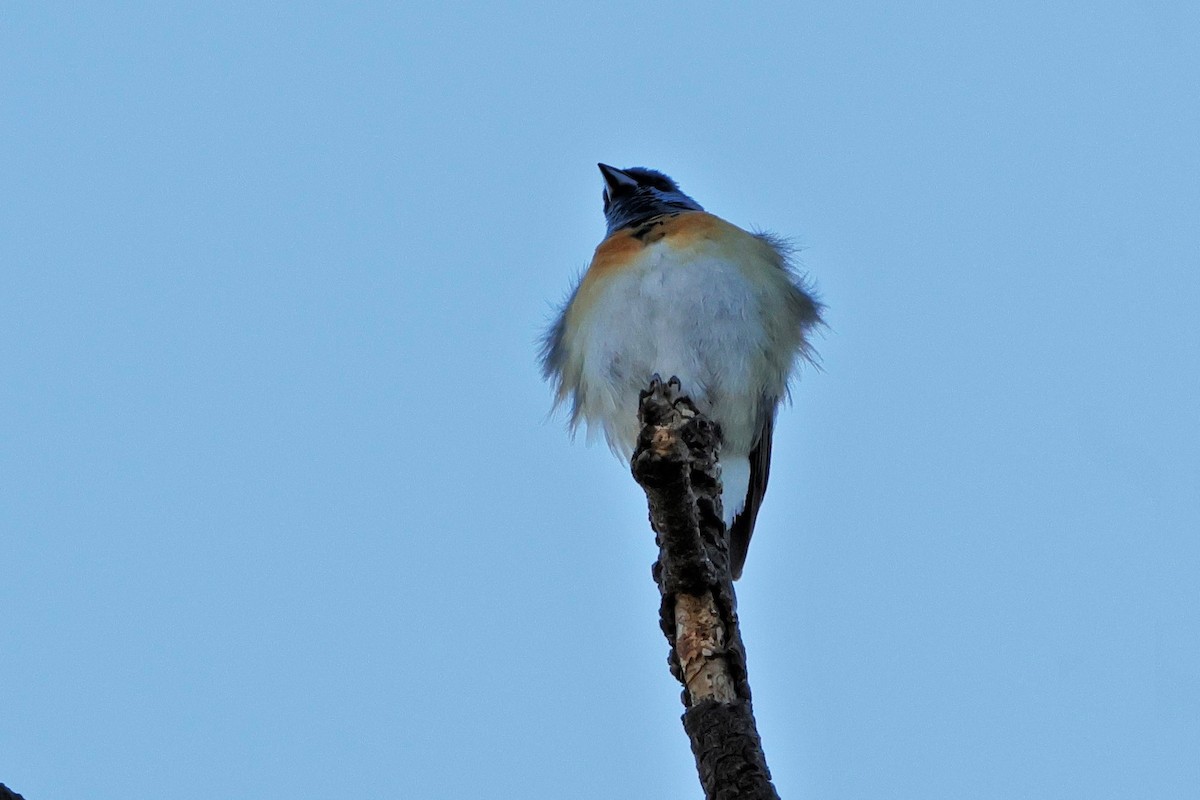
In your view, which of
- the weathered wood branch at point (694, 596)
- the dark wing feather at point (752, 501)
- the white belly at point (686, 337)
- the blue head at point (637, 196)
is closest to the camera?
the weathered wood branch at point (694, 596)

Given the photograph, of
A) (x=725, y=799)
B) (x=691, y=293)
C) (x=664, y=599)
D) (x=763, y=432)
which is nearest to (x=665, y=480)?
(x=664, y=599)

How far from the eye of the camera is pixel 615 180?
11.1 meters

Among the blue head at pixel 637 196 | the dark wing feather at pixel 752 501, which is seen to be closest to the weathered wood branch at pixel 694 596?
the dark wing feather at pixel 752 501

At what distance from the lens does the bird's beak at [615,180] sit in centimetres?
1103

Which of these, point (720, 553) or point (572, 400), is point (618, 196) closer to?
point (572, 400)

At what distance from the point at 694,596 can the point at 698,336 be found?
3.15m

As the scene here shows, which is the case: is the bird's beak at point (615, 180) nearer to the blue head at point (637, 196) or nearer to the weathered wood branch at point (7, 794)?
the blue head at point (637, 196)

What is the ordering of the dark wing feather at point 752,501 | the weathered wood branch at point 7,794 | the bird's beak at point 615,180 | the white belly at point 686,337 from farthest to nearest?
the bird's beak at point 615,180, the dark wing feather at point 752,501, the white belly at point 686,337, the weathered wood branch at point 7,794

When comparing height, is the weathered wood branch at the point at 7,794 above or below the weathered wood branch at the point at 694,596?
below

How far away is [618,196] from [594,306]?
7.71 feet

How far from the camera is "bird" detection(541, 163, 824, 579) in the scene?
8508mm

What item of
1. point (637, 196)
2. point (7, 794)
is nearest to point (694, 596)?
point (7, 794)

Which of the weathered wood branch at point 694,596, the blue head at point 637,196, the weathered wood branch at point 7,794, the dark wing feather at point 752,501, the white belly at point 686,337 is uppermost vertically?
the blue head at point 637,196

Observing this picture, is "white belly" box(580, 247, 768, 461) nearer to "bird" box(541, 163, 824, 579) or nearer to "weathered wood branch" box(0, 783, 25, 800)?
"bird" box(541, 163, 824, 579)
